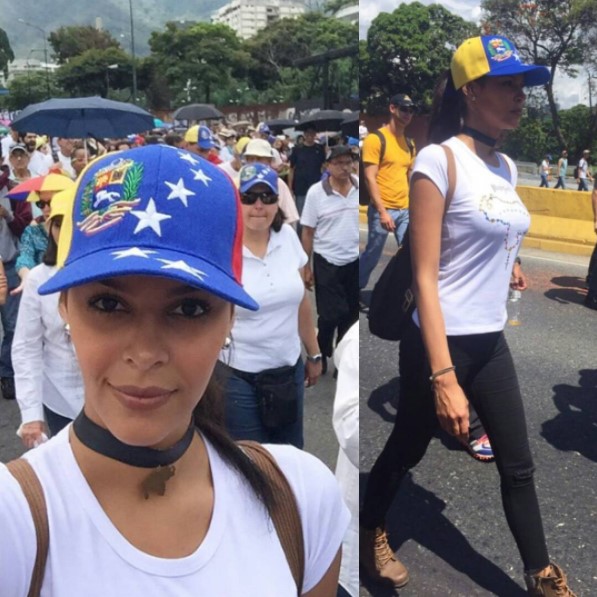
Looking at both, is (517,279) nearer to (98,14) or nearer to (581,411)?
(581,411)

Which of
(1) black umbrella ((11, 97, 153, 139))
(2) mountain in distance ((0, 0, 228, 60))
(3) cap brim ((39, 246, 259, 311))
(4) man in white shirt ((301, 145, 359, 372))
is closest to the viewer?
(3) cap brim ((39, 246, 259, 311))

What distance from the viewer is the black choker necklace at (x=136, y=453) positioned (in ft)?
2.93

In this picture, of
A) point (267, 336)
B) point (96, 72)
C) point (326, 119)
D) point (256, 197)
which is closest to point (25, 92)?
point (96, 72)

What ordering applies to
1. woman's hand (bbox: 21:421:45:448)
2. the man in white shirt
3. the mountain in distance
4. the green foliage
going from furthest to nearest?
the green foliage → the man in white shirt → woman's hand (bbox: 21:421:45:448) → the mountain in distance

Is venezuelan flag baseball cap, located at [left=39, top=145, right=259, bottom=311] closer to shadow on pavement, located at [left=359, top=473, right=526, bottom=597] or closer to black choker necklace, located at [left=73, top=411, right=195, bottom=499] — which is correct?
black choker necklace, located at [left=73, top=411, right=195, bottom=499]

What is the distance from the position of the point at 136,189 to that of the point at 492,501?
126cm

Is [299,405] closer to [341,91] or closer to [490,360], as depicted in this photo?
[490,360]

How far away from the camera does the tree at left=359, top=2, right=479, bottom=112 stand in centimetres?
141

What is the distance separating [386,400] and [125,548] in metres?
0.89

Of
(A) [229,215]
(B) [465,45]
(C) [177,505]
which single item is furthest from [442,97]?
(C) [177,505]

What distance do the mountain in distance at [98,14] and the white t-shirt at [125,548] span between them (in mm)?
1362

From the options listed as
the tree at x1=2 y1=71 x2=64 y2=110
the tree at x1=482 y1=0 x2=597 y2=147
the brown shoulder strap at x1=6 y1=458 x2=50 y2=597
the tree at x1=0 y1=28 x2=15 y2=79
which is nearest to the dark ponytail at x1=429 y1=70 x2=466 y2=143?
the tree at x1=482 y1=0 x2=597 y2=147

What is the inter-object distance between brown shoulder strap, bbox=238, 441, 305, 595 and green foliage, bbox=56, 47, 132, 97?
6.58 ft

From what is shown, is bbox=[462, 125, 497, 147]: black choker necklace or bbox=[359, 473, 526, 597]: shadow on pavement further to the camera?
bbox=[359, 473, 526, 597]: shadow on pavement
